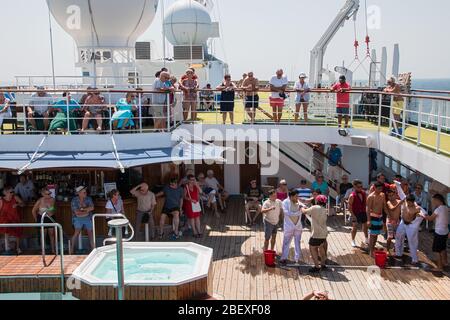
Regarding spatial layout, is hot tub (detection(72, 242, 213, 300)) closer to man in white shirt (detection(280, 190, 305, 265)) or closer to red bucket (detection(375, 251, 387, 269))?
man in white shirt (detection(280, 190, 305, 265))

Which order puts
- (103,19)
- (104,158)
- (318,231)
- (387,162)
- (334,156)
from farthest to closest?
(387,162) → (103,19) → (334,156) → (104,158) → (318,231)

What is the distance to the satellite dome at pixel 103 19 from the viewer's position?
15383 mm

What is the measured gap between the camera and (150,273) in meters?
8.52

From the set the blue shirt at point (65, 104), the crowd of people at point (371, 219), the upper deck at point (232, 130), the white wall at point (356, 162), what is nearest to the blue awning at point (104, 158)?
the upper deck at point (232, 130)

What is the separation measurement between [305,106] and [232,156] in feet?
10.1

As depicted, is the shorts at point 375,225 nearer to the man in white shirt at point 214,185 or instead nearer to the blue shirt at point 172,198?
the blue shirt at point 172,198

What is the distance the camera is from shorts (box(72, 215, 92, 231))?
1024 cm

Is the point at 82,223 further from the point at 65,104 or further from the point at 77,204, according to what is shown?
the point at 65,104

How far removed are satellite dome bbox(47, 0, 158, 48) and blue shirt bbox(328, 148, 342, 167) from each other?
7623 millimetres

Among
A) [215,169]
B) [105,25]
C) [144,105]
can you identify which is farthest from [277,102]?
[105,25]

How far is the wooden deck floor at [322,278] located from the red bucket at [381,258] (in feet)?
0.65

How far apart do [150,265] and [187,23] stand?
62.4 ft
